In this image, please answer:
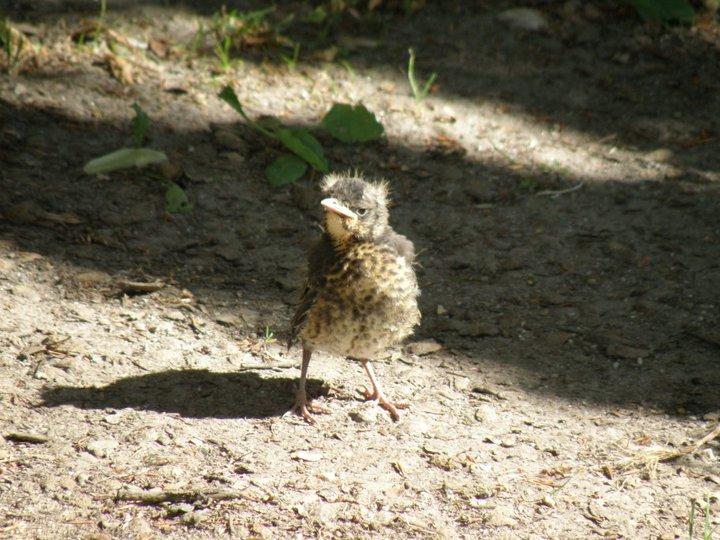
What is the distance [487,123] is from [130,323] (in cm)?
335

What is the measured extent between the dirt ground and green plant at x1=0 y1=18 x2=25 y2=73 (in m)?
0.11

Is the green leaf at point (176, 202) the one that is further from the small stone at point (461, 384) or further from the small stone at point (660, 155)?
the small stone at point (660, 155)

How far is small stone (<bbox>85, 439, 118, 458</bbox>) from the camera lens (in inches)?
147

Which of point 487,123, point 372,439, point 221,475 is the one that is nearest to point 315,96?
point 487,123

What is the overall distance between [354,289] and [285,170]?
1.98 metres

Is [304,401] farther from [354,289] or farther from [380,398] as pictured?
[354,289]

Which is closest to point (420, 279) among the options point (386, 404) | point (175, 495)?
point (386, 404)

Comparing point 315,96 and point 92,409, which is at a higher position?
point 315,96

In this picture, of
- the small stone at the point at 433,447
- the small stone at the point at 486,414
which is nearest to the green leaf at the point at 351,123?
the small stone at the point at 486,414

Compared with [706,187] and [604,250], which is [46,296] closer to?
[604,250]

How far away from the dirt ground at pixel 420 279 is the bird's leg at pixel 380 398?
0.06 metres

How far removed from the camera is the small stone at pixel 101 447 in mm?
3744

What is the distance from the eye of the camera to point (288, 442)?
4086 millimetres

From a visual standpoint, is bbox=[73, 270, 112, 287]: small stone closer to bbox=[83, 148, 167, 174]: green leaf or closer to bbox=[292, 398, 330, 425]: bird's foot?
bbox=[83, 148, 167, 174]: green leaf
